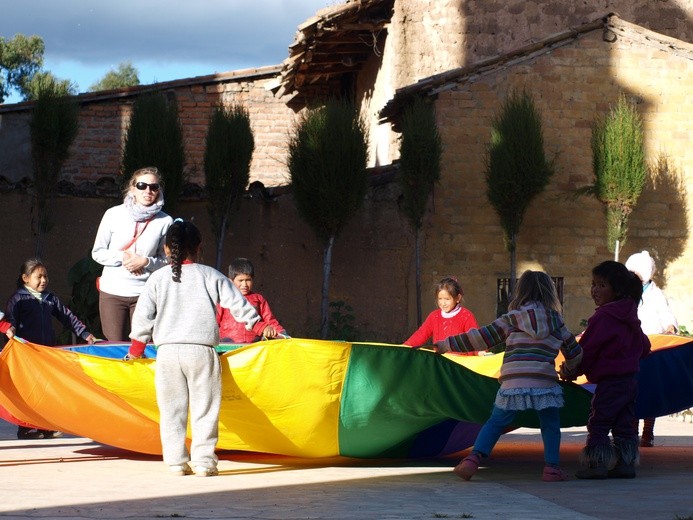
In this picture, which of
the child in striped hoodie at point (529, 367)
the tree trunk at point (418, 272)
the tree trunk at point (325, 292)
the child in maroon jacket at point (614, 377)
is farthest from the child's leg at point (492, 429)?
the tree trunk at point (418, 272)

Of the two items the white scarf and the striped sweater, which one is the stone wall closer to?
the white scarf

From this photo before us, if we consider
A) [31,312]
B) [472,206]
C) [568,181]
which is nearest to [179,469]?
[31,312]

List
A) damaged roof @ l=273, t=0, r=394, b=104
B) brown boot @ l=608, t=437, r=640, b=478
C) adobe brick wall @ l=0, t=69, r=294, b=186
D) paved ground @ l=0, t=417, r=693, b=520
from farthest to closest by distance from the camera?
adobe brick wall @ l=0, t=69, r=294, b=186
damaged roof @ l=273, t=0, r=394, b=104
brown boot @ l=608, t=437, r=640, b=478
paved ground @ l=0, t=417, r=693, b=520

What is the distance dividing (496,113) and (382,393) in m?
13.3

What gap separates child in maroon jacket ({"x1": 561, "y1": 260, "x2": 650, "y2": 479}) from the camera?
7902mm

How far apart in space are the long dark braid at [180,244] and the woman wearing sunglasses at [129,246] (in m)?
1.36

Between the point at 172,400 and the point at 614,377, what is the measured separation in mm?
2790

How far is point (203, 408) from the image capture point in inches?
297

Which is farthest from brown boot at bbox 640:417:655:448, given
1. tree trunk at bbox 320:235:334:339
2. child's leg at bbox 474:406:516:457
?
tree trunk at bbox 320:235:334:339

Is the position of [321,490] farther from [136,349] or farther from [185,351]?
[136,349]

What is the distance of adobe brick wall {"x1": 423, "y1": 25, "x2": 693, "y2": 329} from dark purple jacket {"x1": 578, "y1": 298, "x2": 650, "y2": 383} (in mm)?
12351

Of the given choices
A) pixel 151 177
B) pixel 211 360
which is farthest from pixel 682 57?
pixel 211 360

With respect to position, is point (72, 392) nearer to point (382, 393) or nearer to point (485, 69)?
point (382, 393)

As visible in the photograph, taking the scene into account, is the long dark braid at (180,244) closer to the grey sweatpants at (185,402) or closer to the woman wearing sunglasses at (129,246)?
the grey sweatpants at (185,402)
